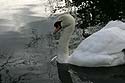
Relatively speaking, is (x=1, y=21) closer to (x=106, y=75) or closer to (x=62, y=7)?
(x=62, y=7)

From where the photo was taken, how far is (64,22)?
1052 centimetres

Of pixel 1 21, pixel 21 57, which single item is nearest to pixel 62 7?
pixel 1 21

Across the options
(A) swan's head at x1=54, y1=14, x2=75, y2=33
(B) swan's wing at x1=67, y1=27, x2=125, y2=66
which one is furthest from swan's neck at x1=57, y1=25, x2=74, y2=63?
(B) swan's wing at x1=67, y1=27, x2=125, y2=66

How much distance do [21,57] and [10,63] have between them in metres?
0.36

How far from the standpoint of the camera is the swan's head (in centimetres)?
1045

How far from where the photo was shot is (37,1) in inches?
598

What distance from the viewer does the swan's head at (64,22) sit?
1045cm

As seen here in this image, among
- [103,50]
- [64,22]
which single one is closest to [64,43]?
[64,22]

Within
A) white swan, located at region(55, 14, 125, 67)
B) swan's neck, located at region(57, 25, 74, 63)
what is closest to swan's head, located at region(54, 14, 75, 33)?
swan's neck, located at region(57, 25, 74, 63)

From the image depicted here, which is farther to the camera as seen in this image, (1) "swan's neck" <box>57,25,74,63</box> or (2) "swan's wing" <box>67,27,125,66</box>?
(1) "swan's neck" <box>57,25,74,63</box>

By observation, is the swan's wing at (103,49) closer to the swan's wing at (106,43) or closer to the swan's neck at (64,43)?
the swan's wing at (106,43)

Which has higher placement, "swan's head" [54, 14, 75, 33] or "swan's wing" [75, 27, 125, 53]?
"swan's head" [54, 14, 75, 33]

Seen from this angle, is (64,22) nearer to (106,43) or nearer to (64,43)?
(64,43)

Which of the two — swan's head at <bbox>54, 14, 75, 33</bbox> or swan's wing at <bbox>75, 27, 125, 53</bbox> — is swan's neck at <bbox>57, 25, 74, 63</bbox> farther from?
swan's wing at <bbox>75, 27, 125, 53</bbox>
